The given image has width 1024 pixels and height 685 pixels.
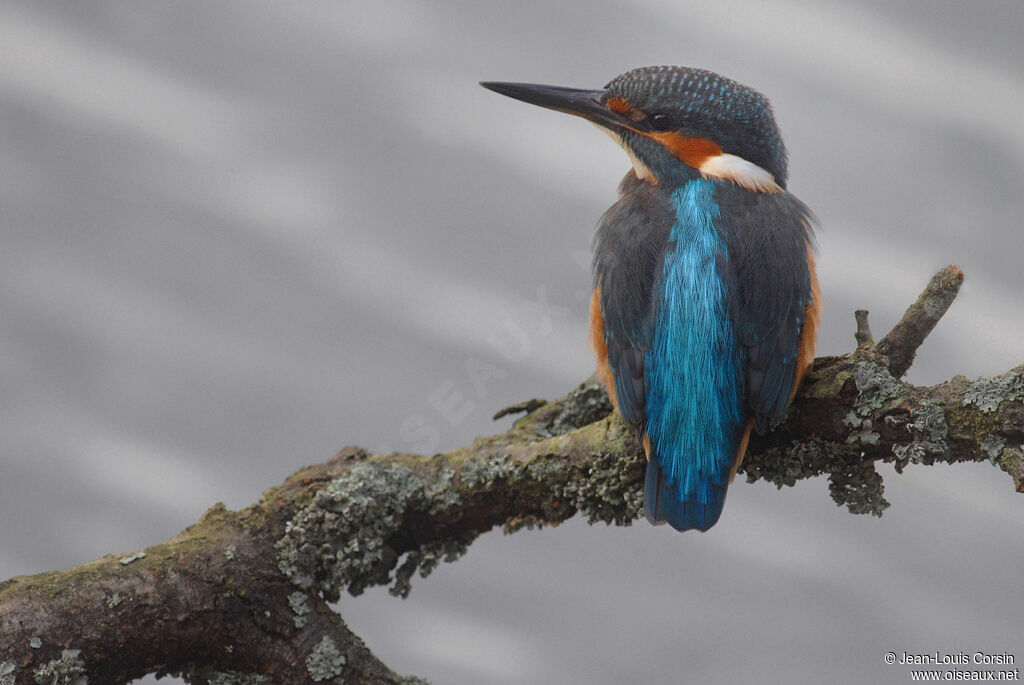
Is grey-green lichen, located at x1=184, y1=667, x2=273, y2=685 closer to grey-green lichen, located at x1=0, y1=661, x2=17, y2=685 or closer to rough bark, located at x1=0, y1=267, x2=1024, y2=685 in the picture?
rough bark, located at x1=0, y1=267, x2=1024, y2=685

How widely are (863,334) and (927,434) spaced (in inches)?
8.5

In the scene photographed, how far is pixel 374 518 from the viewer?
1640mm

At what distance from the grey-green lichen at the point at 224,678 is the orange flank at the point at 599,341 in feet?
2.36

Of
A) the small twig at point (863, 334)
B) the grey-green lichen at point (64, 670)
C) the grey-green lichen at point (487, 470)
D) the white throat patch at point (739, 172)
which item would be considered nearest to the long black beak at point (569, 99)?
the white throat patch at point (739, 172)

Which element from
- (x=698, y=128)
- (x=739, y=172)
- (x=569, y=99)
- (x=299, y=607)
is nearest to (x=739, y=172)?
(x=739, y=172)

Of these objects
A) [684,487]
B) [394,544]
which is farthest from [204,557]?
[684,487]

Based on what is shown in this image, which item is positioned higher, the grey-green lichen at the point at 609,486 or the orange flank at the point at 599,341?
the orange flank at the point at 599,341

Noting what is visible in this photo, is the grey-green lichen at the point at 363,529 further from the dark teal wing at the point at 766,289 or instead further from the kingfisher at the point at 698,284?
the dark teal wing at the point at 766,289

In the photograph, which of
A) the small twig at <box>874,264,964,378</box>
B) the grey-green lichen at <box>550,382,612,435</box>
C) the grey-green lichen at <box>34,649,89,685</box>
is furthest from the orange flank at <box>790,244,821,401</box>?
the grey-green lichen at <box>34,649,89,685</box>

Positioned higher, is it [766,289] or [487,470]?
[766,289]

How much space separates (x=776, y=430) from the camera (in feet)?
5.01

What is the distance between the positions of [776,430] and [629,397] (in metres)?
0.24

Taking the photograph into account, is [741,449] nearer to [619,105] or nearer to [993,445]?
[993,445]

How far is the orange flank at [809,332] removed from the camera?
1512 mm
